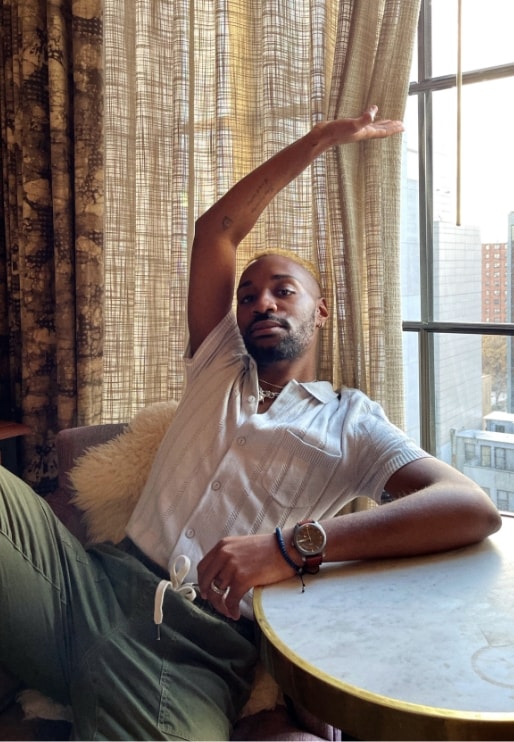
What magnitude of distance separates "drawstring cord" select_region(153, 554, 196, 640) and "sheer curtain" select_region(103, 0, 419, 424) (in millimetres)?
599

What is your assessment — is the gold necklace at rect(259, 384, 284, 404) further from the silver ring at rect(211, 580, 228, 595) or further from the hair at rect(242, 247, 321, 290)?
the silver ring at rect(211, 580, 228, 595)

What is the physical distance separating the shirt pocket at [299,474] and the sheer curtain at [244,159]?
310 millimetres

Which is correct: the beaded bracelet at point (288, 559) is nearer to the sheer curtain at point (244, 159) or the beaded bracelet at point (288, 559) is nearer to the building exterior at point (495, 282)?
the sheer curtain at point (244, 159)

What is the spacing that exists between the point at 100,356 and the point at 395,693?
1575 mm

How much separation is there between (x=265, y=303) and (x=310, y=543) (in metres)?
0.66

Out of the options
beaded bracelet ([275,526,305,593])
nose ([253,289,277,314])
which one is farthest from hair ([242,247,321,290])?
beaded bracelet ([275,526,305,593])

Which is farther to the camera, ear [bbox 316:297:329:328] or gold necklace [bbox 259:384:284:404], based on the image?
ear [bbox 316:297:329:328]

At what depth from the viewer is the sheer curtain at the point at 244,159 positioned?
1.49m

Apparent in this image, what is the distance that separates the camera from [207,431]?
1.36 metres

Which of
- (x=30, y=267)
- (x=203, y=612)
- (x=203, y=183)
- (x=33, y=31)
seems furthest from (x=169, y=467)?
(x=33, y=31)

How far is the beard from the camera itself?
146 cm

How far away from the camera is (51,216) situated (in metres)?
2.18

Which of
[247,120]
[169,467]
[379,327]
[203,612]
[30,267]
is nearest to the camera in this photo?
[203,612]

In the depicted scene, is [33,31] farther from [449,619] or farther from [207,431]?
[449,619]
